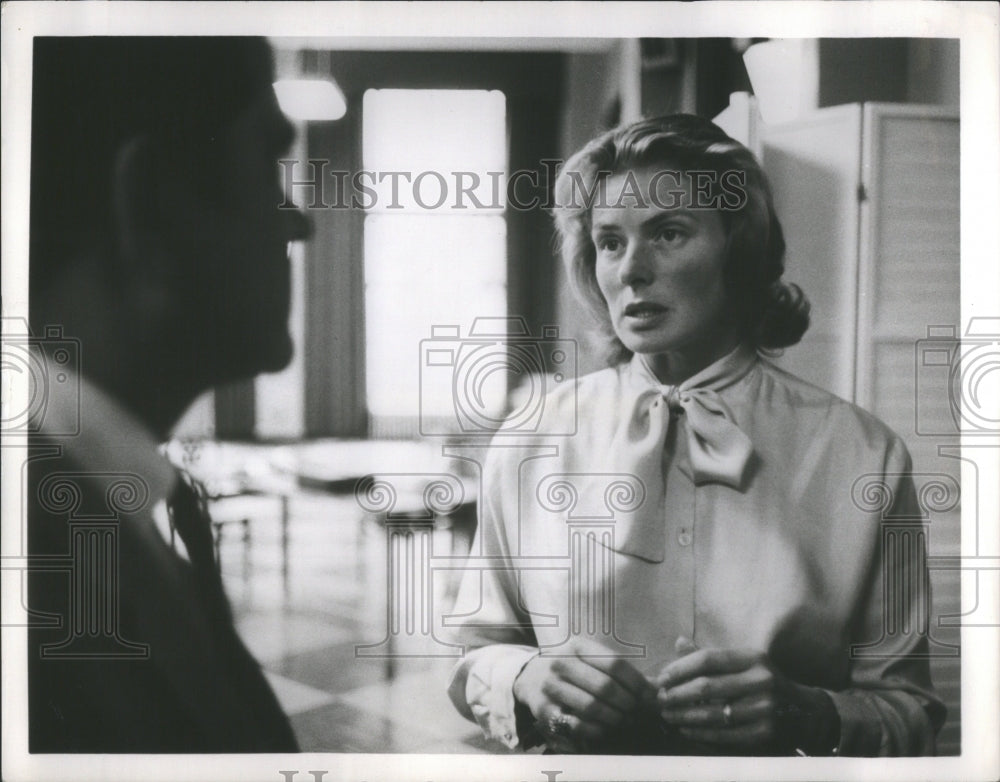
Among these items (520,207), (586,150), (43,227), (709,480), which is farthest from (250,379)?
(709,480)

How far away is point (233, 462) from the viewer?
4.71 ft

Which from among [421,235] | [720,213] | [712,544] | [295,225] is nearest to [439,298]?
[421,235]

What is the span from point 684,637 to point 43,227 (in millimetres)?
1393

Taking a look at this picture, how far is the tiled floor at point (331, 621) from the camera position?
1.43 meters

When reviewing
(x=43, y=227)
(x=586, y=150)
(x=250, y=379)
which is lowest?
(x=250, y=379)

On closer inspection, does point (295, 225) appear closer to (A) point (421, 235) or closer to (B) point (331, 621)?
(A) point (421, 235)

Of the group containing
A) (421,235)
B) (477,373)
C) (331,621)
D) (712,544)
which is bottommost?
(331,621)

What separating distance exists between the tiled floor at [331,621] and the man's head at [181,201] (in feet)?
1.01

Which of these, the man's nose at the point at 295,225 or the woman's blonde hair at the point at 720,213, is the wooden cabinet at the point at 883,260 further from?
the man's nose at the point at 295,225

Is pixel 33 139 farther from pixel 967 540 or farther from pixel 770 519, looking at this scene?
pixel 967 540

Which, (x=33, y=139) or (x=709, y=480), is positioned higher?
(x=33, y=139)

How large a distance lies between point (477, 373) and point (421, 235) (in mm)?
275

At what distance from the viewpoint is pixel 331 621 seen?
4.71 feet

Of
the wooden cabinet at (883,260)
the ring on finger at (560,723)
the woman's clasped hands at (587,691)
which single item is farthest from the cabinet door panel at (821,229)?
the ring on finger at (560,723)
